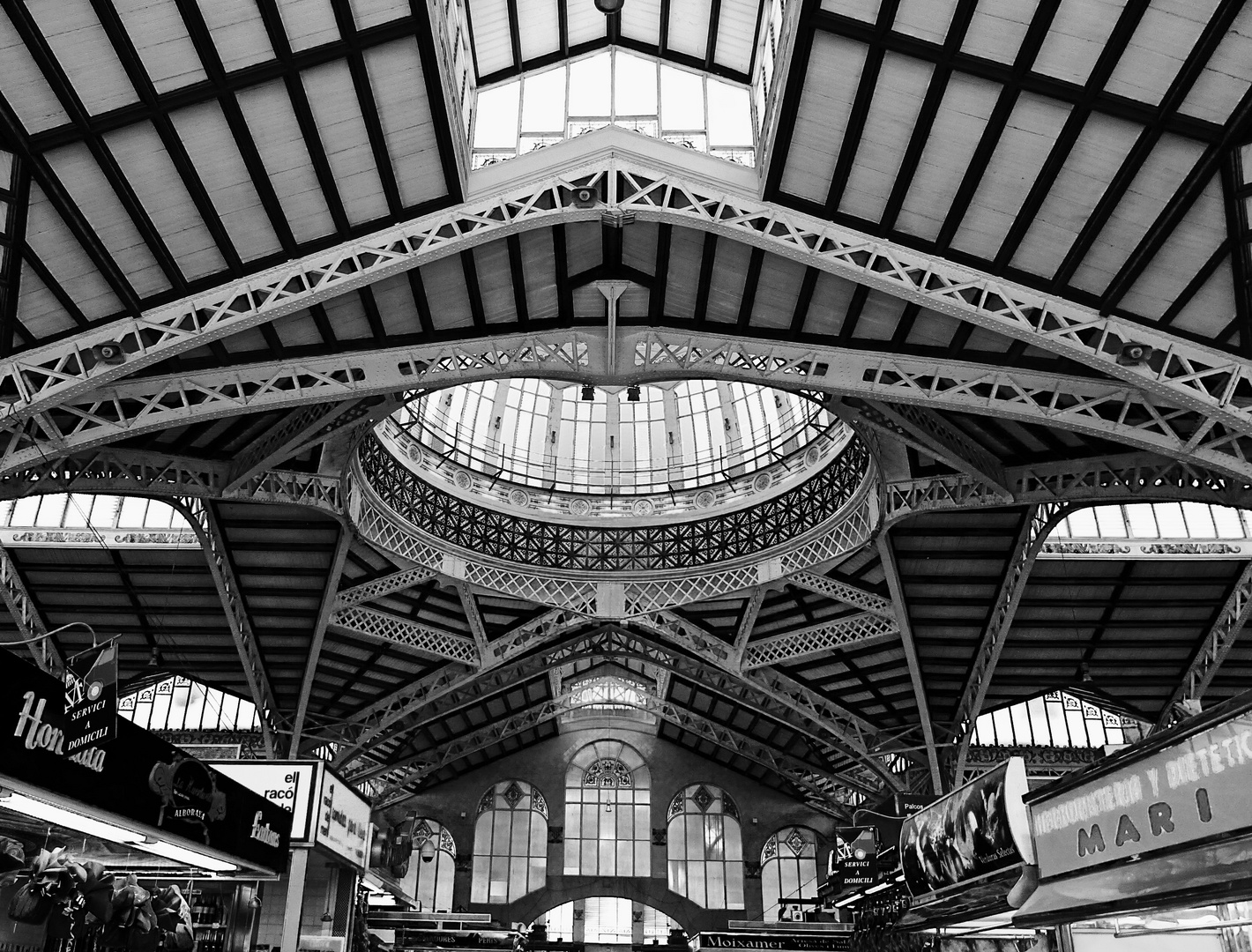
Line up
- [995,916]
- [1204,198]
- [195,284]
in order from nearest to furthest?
[995,916] → [1204,198] → [195,284]

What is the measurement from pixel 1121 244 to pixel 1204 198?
148 centimetres

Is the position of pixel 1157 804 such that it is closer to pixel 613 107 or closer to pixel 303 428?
pixel 613 107

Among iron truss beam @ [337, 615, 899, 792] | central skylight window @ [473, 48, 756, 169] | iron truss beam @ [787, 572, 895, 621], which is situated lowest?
iron truss beam @ [337, 615, 899, 792]

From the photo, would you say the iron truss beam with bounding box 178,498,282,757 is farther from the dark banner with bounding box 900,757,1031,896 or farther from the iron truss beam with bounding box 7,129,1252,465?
the dark banner with bounding box 900,757,1031,896

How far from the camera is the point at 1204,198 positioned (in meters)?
15.5

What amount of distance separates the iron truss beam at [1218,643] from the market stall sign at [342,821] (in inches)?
991

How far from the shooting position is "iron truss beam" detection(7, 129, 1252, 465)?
1756cm

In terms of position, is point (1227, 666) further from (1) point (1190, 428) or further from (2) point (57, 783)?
(2) point (57, 783)

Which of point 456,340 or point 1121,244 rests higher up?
point 456,340

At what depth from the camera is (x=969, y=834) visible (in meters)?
12.9

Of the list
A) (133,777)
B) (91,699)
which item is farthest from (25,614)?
(91,699)

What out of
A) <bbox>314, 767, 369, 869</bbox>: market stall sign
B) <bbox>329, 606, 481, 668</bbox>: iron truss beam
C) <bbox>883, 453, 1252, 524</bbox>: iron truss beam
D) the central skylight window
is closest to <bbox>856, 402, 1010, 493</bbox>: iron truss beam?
<bbox>883, 453, 1252, 524</bbox>: iron truss beam

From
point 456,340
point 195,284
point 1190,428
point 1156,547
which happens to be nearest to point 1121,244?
point 1190,428

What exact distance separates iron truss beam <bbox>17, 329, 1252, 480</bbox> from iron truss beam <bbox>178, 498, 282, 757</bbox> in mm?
8672
